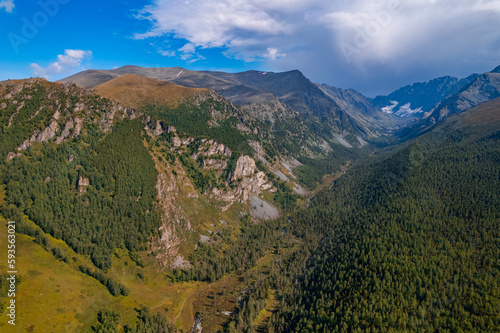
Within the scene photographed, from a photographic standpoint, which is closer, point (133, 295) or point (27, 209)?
point (133, 295)

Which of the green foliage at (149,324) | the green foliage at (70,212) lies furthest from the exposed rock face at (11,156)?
the green foliage at (149,324)

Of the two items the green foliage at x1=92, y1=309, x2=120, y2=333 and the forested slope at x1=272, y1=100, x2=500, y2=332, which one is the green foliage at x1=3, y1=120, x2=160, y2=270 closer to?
the green foliage at x1=92, y1=309, x2=120, y2=333

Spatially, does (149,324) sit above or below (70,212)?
below

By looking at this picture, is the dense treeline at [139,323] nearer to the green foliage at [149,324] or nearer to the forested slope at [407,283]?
the green foliage at [149,324]

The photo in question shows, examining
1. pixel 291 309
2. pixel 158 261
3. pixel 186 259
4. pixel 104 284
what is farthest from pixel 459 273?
pixel 104 284

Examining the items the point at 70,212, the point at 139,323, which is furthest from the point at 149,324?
the point at 70,212

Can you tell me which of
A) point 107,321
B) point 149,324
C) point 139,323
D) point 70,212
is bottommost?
point 149,324

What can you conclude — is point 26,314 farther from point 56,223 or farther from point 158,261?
point 158,261

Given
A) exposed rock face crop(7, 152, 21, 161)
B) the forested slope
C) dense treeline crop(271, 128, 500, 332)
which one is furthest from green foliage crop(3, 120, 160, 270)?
the forested slope

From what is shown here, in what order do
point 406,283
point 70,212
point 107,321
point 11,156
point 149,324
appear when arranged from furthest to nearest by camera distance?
point 11,156 < point 70,212 < point 406,283 < point 149,324 < point 107,321

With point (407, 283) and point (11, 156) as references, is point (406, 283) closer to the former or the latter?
point (407, 283)

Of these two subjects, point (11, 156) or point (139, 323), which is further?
point (11, 156)
